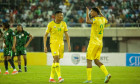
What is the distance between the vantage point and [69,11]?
111 ft

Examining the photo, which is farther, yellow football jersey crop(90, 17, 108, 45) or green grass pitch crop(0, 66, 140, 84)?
green grass pitch crop(0, 66, 140, 84)

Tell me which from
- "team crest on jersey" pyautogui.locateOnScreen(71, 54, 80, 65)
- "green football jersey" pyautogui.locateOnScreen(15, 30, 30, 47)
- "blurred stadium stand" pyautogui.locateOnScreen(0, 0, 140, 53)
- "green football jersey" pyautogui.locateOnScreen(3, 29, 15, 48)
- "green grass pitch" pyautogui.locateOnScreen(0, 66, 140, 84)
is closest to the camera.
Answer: "green grass pitch" pyautogui.locateOnScreen(0, 66, 140, 84)

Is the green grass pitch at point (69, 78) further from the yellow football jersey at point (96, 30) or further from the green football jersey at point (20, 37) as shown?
the green football jersey at point (20, 37)

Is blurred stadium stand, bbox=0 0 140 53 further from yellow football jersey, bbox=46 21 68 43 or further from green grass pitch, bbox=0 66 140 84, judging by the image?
yellow football jersey, bbox=46 21 68 43

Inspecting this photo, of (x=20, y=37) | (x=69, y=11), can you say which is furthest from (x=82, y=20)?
(x=20, y=37)

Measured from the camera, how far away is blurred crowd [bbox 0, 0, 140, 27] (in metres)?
32.8

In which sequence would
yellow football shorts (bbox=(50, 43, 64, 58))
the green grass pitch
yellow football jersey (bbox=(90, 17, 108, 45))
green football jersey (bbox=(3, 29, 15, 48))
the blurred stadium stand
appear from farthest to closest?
the blurred stadium stand
green football jersey (bbox=(3, 29, 15, 48))
the green grass pitch
yellow football shorts (bbox=(50, 43, 64, 58))
yellow football jersey (bbox=(90, 17, 108, 45))

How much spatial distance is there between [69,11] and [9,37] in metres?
19.0

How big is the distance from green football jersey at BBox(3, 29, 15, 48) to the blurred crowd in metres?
17.8

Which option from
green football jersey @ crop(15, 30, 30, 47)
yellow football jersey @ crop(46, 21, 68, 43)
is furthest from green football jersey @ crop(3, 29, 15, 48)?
yellow football jersey @ crop(46, 21, 68, 43)

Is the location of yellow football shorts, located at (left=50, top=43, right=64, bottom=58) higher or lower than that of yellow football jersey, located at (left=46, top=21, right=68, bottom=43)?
lower

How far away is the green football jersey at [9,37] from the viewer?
49.6 feet

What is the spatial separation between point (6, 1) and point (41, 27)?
5461mm

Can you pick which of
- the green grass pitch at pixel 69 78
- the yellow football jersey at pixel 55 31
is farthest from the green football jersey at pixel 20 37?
the yellow football jersey at pixel 55 31
